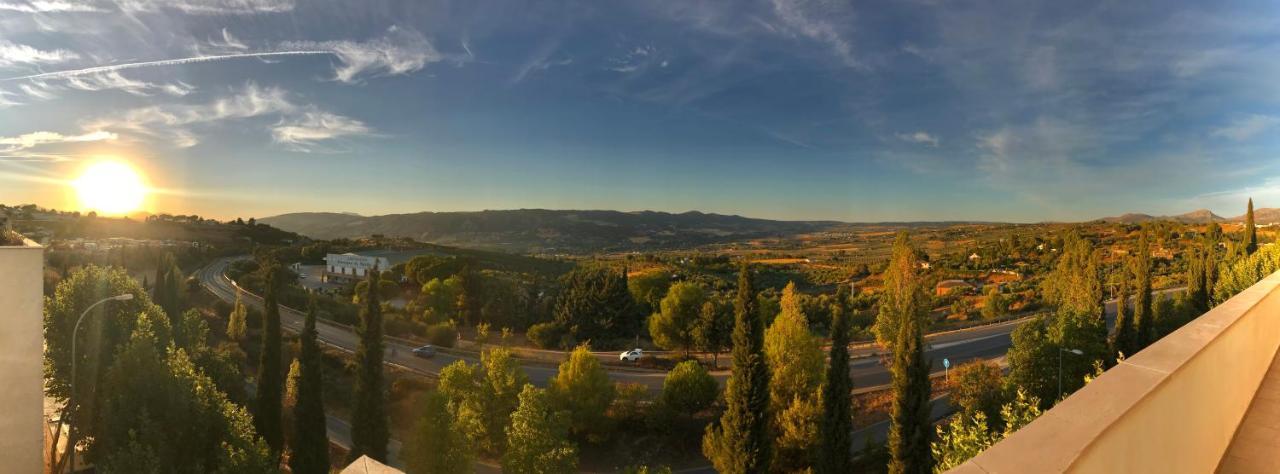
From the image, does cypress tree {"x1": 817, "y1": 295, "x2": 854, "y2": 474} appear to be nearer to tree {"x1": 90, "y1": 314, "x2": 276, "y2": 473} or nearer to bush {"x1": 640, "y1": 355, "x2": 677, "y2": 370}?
tree {"x1": 90, "y1": 314, "x2": 276, "y2": 473}

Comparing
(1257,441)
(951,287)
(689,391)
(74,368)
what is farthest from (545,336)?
(951,287)

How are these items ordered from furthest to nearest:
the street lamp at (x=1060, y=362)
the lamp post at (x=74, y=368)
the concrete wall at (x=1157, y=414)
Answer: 1. the street lamp at (x=1060, y=362)
2. the lamp post at (x=74, y=368)
3. the concrete wall at (x=1157, y=414)

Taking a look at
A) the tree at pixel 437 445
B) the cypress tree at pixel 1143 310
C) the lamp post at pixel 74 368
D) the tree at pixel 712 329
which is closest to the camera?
the lamp post at pixel 74 368

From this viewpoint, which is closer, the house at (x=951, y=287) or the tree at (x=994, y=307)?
the tree at (x=994, y=307)

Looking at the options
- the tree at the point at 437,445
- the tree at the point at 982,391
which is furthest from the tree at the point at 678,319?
the tree at the point at 437,445

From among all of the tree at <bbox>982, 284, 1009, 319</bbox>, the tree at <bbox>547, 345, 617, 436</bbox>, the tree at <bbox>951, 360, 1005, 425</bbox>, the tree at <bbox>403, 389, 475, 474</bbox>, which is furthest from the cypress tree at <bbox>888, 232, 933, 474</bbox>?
the tree at <bbox>982, 284, 1009, 319</bbox>

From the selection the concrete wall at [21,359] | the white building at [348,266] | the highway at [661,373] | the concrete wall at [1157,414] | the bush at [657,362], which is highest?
the concrete wall at [1157,414]

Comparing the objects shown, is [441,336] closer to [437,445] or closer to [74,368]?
[437,445]

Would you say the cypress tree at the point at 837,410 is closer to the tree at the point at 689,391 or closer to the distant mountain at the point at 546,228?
the tree at the point at 689,391
